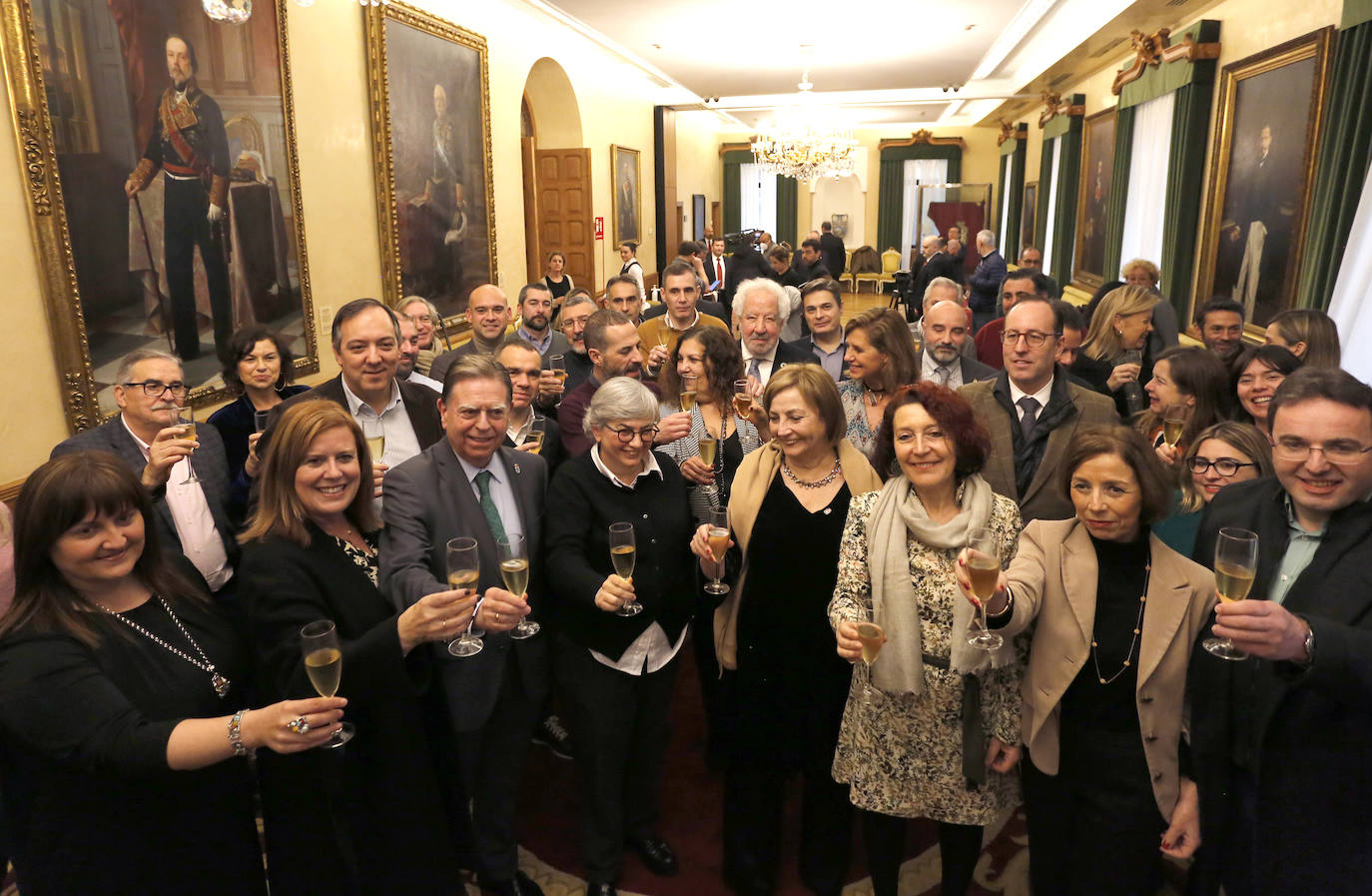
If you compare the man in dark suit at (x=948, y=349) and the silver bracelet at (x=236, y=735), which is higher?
the man in dark suit at (x=948, y=349)

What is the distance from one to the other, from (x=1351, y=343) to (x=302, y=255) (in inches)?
263

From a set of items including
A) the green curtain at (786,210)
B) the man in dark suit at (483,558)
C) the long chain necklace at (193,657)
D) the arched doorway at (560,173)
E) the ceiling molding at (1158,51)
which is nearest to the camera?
the long chain necklace at (193,657)

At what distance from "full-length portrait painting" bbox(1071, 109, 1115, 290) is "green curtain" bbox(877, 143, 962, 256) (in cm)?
1071

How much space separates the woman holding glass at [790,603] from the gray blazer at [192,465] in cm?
168

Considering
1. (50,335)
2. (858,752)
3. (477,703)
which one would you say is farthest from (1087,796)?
(50,335)

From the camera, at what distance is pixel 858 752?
8.49 feet

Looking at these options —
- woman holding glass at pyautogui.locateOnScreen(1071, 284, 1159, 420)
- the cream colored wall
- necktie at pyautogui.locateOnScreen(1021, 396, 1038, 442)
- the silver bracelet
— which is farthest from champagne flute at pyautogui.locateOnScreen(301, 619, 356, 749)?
woman holding glass at pyautogui.locateOnScreen(1071, 284, 1159, 420)

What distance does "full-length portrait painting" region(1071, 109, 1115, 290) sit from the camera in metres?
10.8

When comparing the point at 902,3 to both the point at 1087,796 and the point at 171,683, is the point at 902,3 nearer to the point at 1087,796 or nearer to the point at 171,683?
the point at 1087,796

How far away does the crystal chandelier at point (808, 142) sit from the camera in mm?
13719

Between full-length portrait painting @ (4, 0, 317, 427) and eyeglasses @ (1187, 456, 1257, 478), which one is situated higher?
full-length portrait painting @ (4, 0, 317, 427)

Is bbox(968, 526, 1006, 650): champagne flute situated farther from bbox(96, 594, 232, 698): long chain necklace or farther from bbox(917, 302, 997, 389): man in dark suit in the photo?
bbox(917, 302, 997, 389): man in dark suit

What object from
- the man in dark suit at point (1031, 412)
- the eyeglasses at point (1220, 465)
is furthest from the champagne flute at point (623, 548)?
the eyeglasses at point (1220, 465)

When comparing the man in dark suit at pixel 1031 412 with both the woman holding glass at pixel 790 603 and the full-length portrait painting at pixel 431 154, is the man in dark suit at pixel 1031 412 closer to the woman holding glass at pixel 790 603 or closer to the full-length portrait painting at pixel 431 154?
the woman holding glass at pixel 790 603
